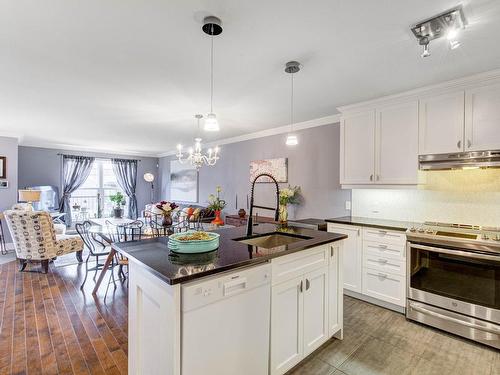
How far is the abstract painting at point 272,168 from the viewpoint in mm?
4789

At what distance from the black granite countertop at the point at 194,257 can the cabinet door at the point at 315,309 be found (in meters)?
0.28

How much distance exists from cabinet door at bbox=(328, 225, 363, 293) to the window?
667 centimetres

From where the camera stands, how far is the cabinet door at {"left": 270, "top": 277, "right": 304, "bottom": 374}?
176 cm

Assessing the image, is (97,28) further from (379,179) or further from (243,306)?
(379,179)

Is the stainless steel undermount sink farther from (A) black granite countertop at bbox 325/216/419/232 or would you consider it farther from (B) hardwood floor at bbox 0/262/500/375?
(A) black granite countertop at bbox 325/216/419/232

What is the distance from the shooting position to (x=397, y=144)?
3.05 metres

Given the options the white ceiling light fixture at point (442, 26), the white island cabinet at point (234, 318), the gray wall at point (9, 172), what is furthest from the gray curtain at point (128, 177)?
the white ceiling light fixture at point (442, 26)

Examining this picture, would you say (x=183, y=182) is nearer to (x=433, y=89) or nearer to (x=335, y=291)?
(x=335, y=291)

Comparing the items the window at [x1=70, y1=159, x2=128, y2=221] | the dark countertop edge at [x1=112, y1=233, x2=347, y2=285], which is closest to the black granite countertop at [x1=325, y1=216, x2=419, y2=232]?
the dark countertop edge at [x1=112, y1=233, x2=347, y2=285]

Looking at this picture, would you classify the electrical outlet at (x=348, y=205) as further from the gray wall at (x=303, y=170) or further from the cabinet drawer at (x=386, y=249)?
the cabinet drawer at (x=386, y=249)

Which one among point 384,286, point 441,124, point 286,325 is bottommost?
point 384,286

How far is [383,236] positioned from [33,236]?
5088 millimetres

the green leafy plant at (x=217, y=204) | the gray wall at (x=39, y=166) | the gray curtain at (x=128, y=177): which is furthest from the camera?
the gray curtain at (x=128, y=177)

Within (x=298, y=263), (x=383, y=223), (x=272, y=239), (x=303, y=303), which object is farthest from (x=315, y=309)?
(x=383, y=223)
